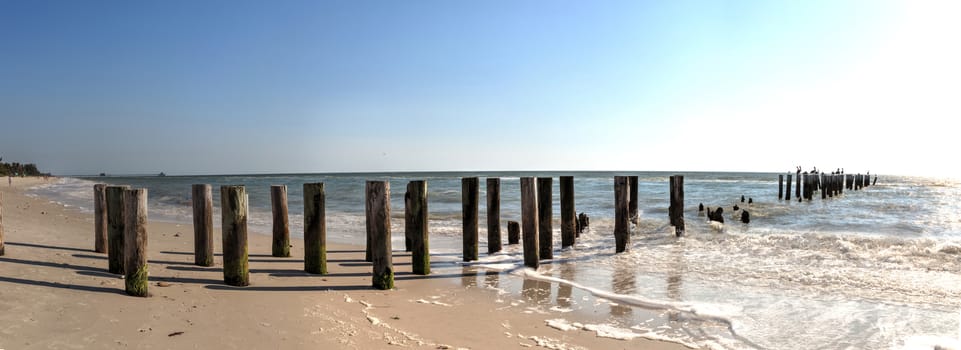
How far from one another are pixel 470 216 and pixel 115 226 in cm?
526

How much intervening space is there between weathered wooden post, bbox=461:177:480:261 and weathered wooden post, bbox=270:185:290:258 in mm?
3147

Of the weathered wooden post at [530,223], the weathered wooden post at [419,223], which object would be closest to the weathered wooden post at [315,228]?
the weathered wooden post at [419,223]

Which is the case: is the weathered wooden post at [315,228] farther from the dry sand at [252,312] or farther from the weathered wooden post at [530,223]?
the weathered wooden post at [530,223]

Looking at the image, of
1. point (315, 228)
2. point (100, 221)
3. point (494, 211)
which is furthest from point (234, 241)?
point (494, 211)

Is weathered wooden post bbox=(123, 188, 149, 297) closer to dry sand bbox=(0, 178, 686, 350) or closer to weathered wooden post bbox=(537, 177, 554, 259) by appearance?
dry sand bbox=(0, 178, 686, 350)

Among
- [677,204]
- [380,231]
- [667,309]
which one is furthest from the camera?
[677,204]

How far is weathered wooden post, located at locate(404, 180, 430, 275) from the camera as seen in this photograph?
766cm

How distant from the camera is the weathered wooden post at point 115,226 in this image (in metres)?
6.01

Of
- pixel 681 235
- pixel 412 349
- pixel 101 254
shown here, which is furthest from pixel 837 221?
pixel 101 254

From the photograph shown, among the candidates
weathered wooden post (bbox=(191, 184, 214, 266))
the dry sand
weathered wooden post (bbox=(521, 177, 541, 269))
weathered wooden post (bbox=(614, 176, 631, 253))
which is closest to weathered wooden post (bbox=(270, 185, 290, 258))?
weathered wooden post (bbox=(191, 184, 214, 266))

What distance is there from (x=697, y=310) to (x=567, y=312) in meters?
1.57

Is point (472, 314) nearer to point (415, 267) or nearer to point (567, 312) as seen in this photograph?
point (567, 312)

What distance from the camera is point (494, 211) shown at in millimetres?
9820

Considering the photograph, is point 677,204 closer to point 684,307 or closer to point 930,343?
point 684,307
